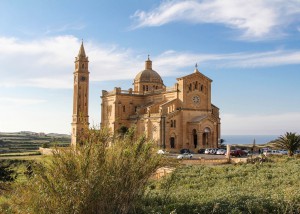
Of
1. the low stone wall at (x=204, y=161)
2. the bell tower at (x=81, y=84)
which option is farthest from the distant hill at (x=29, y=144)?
the low stone wall at (x=204, y=161)

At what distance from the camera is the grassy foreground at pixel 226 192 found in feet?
48.7

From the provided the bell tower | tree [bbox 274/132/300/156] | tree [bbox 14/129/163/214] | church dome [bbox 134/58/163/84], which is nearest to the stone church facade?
the bell tower

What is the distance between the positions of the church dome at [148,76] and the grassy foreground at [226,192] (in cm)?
3727

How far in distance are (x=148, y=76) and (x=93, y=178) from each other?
5621 centimetres

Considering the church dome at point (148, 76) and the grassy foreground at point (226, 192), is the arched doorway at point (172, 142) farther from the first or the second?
the grassy foreground at point (226, 192)

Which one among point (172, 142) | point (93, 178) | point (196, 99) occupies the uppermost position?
point (196, 99)

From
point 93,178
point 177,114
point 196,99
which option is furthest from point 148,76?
point 93,178

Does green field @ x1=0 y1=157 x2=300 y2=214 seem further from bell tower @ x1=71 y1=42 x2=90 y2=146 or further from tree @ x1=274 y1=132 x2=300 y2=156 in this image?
bell tower @ x1=71 y1=42 x2=90 y2=146

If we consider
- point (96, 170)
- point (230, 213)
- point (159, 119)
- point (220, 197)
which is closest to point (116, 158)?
point (96, 170)

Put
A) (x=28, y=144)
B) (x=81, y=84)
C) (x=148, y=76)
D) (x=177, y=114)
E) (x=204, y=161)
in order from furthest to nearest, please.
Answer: (x=28, y=144)
(x=148, y=76)
(x=81, y=84)
(x=177, y=114)
(x=204, y=161)

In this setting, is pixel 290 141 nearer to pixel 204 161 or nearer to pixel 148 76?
pixel 204 161

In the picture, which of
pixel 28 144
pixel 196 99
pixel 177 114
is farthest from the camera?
pixel 28 144

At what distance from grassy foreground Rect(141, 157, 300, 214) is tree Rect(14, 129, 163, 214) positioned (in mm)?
1768

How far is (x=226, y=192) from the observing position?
18562 mm
